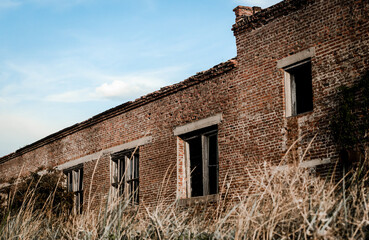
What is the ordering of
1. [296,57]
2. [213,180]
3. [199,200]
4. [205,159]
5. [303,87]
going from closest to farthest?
[296,57], [303,87], [199,200], [213,180], [205,159]

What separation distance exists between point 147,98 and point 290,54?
17.7ft

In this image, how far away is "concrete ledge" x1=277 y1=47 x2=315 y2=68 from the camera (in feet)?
34.9

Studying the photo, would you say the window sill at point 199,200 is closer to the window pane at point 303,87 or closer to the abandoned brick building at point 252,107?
the abandoned brick building at point 252,107

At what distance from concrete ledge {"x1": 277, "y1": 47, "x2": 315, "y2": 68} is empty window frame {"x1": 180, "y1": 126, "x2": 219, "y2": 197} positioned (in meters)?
2.61

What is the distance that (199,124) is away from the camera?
13.1m

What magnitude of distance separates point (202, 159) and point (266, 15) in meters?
4.13

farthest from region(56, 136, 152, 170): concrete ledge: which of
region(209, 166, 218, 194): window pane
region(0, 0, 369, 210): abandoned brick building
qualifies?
region(209, 166, 218, 194): window pane

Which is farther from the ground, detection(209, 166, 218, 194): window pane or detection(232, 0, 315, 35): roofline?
detection(232, 0, 315, 35): roofline

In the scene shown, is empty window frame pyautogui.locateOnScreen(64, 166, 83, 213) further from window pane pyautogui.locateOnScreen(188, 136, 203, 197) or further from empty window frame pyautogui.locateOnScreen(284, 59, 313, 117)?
empty window frame pyautogui.locateOnScreen(284, 59, 313, 117)

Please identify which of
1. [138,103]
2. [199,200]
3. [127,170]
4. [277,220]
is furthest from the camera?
[127,170]

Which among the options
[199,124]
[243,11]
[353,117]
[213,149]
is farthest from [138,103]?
[353,117]

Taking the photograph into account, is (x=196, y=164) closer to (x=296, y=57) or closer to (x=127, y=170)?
(x=127, y=170)

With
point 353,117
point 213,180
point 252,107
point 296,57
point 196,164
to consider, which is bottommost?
point 213,180

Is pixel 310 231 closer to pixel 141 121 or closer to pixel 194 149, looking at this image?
pixel 194 149
